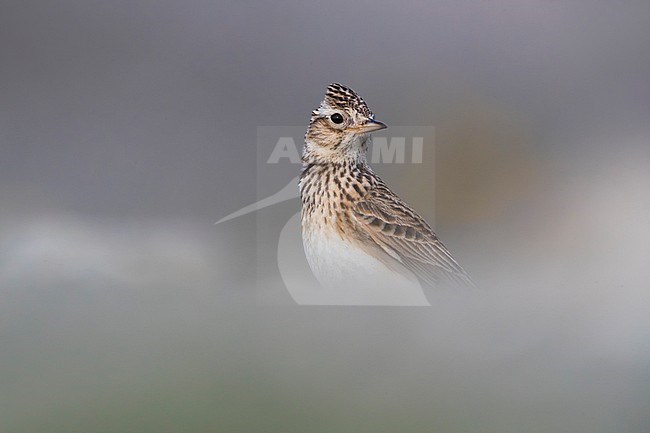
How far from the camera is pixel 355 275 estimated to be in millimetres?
2479

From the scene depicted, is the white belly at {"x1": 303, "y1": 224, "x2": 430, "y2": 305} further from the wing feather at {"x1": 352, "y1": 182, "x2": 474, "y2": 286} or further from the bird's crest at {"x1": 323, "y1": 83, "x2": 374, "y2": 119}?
the bird's crest at {"x1": 323, "y1": 83, "x2": 374, "y2": 119}

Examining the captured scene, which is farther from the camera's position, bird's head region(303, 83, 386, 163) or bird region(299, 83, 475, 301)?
bird's head region(303, 83, 386, 163)

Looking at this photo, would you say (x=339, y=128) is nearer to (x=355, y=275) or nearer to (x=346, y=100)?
(x=346, y=100)

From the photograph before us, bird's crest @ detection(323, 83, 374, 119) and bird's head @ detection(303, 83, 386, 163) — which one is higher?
bird's crest @ detection(323, 83, 374, 119)

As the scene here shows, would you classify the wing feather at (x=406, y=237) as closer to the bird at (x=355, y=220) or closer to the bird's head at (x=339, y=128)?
the bird at (x=355, y=220)

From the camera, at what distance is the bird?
2514mm

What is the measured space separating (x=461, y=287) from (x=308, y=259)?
1.81 feet

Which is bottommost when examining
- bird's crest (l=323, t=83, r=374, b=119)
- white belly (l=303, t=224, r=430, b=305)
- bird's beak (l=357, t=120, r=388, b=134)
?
white belly (l=303, t=224, r=430, b=305)

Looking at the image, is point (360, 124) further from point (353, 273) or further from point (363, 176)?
point (353, 273)

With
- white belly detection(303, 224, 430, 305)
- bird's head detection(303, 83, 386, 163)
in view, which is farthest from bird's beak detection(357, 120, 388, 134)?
white belly detection(303, 224, 430, 305)

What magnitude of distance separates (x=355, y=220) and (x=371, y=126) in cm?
Answer: 35

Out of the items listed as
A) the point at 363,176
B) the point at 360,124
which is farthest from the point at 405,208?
the point at 360,124

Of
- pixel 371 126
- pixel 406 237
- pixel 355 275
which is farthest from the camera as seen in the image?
pixel 406 237

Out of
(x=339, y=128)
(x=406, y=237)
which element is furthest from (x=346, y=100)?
(x=406, y=237)
